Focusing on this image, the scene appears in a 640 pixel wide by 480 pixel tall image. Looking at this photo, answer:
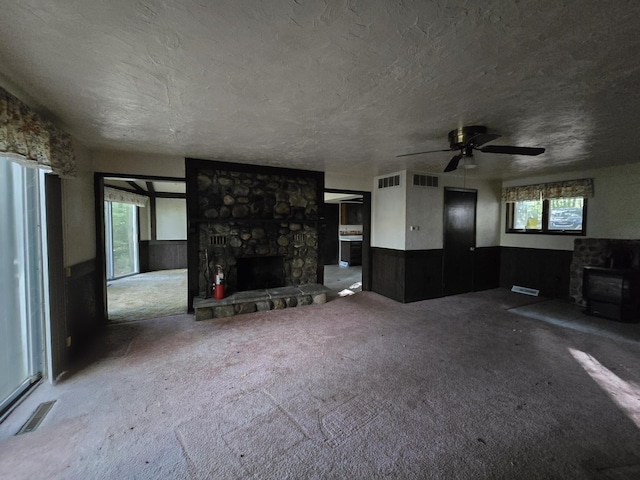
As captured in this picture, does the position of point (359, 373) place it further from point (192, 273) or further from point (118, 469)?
point (192, 273)

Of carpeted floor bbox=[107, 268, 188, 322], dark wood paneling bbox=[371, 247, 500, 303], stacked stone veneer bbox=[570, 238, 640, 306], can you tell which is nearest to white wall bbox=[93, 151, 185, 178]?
carpeted floor bbox=[107, 268, 188, 322]

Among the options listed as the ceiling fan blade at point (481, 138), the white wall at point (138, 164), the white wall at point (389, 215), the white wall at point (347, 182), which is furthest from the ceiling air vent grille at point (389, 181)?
the white wall at point (138, 164)

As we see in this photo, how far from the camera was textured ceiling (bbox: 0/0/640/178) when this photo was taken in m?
1.24

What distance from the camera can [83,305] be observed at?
10.4ft

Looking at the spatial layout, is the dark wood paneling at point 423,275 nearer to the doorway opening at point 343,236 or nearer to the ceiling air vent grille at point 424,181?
the ceiling air vent grille at point 424,181

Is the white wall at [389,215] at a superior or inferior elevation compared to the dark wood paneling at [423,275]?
superior

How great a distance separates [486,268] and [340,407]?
199 inches

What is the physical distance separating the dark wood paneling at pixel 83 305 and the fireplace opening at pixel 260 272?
1.92 meters

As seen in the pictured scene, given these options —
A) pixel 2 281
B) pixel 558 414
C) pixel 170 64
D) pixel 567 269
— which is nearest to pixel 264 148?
pixel 170 64

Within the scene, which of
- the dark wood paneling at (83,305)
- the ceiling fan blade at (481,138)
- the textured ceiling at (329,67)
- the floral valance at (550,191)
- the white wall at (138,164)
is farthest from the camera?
the floral valance at (550,191)

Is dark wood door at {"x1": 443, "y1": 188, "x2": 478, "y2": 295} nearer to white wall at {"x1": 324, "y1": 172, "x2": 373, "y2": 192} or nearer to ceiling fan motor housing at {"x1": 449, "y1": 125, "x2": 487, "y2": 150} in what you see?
white wall at {"x1": 324, "y1": 172, "x2": 373, "y2": 192}

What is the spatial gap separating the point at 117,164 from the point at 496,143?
4795mm

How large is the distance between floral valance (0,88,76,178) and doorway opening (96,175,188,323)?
8.08 ft

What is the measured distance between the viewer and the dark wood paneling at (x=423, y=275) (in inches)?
192
